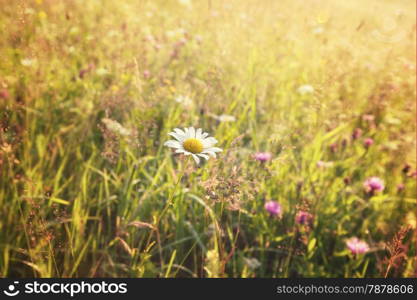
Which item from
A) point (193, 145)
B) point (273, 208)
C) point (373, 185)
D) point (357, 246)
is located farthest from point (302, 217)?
point (193, 145)

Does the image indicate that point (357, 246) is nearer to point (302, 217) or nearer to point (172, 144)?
point (302, 217)

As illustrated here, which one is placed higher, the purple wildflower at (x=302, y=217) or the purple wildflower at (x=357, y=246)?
the purple wildflower at (x=302, y=217)

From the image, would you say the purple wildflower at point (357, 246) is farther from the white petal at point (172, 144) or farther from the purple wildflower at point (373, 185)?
the white petal at point (172, 144)

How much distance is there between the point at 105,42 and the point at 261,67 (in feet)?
4.15

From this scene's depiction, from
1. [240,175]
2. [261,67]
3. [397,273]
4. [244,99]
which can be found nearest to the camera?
[240,175]

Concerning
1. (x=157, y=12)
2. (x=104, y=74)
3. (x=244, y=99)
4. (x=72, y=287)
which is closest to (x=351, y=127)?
(x=244, y=99)

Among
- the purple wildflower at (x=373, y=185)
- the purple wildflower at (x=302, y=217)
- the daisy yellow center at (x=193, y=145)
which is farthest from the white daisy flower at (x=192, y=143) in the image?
the purple wildflower at (x=373, y=185)

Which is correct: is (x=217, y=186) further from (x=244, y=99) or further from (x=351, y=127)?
(x=351, y=127)

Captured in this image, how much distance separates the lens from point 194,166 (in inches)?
53.6

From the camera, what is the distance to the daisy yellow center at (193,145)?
100 centimetres

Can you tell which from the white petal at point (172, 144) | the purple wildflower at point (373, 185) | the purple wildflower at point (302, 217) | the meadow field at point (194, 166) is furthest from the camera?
the purple wildflower at point (373, 185)

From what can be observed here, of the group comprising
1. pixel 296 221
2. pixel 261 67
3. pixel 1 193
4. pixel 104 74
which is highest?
pixel 261 67

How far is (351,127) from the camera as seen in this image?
242 cm

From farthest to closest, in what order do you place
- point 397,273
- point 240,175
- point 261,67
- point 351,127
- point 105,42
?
point 261,67 < point 105,42 < point 351,127 < point 397,273 < point 240,175
